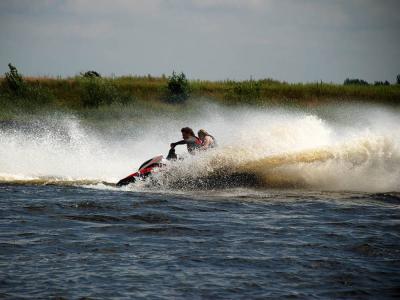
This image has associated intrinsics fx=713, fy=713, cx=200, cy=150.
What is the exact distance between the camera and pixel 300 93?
53219 mm

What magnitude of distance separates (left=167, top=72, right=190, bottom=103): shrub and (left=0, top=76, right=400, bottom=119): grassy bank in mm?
275

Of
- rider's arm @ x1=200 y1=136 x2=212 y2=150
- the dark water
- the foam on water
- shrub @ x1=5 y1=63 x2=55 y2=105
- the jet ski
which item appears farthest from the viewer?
shrub @ x1=5 y1=63 x2=55 y2=105

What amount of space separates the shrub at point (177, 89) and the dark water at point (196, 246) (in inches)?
1418

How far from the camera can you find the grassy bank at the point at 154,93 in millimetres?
48406

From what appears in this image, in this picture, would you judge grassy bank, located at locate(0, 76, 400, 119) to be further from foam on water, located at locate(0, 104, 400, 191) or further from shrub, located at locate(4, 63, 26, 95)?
foam on water, located at locate(0, 104, 400, 191)

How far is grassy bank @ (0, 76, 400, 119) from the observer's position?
48.4 metres

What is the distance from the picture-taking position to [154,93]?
52750mm

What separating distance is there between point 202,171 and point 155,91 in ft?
119

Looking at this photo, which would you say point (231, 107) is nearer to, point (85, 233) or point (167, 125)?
point (167, 125)

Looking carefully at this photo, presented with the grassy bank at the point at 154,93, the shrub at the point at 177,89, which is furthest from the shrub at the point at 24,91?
the shrub at the point at 177,89

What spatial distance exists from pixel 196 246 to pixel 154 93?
42369mm

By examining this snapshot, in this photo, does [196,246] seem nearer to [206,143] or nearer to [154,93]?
[206,143]

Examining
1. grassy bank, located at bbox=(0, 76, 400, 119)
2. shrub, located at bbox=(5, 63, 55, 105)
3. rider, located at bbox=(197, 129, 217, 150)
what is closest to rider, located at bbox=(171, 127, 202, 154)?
rider, located at bbox=(197, 129, 217, 150)

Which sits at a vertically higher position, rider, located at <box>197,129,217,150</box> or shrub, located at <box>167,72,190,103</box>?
shrub, located at <box>167,72,190,103</box>
